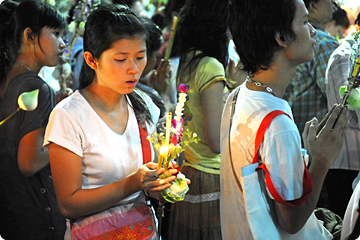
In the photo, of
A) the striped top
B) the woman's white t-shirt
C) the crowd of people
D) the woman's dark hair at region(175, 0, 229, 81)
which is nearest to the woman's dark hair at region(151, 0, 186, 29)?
the woman's dark hair at region(175, 0, 229, 81)

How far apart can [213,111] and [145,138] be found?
0.64 metres

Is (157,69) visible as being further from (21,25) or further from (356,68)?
(356,68)

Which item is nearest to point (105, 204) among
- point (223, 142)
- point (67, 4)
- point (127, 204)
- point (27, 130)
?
point (127, 204)

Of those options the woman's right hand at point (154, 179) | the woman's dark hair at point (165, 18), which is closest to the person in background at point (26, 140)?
the woman's right hand at point (154, 179)

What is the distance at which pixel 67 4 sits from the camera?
9.98 feet

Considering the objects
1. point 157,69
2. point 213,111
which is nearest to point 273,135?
point 213,111

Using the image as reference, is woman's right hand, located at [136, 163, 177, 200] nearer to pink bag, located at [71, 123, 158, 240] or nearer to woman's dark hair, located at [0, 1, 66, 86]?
pink bag, located at [71, 123, 158, 240]

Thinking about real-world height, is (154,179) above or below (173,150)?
below

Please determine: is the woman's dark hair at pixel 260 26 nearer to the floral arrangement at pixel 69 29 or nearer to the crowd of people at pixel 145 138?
the crowd of people at pixel 145 138

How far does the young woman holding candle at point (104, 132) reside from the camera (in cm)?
144

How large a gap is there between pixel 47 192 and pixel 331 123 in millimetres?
1557

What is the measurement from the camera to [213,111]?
2199 mm

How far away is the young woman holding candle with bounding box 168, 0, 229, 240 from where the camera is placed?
88.0 inches

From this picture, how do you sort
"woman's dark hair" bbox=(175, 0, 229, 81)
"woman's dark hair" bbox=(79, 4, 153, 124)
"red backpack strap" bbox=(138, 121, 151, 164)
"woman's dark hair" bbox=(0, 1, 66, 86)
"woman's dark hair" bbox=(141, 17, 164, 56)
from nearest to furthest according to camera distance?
"woman's dark hair" bbox=(79, 4, 153, 124), "red backpack strap" bbox=(138, 121, 151, 164), "woman's dark hair" bbox=(0, 1, 66, 86), "woman's dark hair" bbox=(175, 0, 229, 81), "woman's dark hair" bbox=(141, 17, 164, 56)
